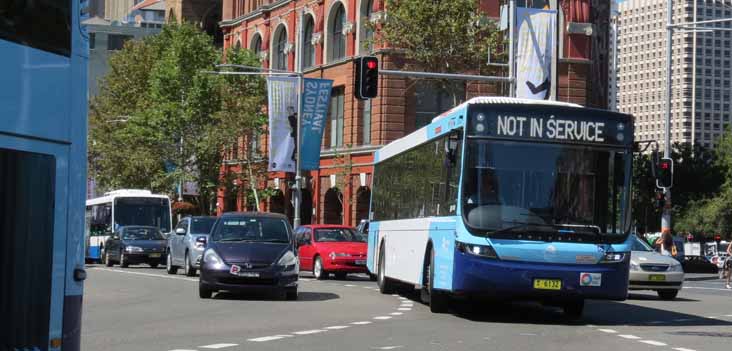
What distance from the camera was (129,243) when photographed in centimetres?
4328

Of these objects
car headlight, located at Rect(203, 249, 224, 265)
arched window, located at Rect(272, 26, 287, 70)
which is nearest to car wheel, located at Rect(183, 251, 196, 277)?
car headlight, located at Rect(203, 249, 224, 265)

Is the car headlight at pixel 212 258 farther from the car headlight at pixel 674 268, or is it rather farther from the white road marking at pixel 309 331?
the car headlight at pixel 674 268

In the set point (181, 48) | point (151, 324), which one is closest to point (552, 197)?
point (151, 324)

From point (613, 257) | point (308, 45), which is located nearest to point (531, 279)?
point (613, 257)

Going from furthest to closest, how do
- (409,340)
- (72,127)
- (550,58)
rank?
(550,58)
(409,340)
(72,127)

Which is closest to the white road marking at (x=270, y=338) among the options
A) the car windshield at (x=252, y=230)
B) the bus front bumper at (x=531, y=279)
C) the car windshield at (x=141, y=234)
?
the bus front bumper at (x=531, y=279)

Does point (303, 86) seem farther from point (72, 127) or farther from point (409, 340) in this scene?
point (72, 127)

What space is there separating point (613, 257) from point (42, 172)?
1321 cm

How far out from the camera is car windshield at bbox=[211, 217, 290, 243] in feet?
80.1

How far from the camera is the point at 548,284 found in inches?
733

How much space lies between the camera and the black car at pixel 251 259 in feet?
76.8

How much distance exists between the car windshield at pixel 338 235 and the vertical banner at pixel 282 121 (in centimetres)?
1272

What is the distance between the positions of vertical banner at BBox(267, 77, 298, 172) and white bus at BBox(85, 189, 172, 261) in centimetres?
488

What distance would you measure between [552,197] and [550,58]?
1511cm
